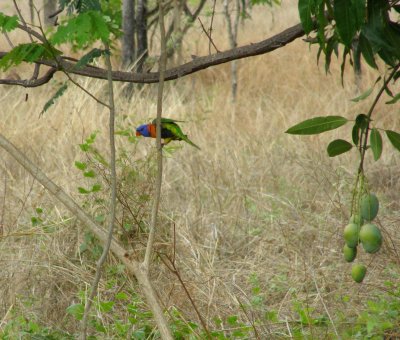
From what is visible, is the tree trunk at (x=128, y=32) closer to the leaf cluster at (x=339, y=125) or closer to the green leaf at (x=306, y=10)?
the leaf cluster at (x=339, y=125)

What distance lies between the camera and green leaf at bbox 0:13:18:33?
1.80m

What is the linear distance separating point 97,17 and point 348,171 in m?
3.05

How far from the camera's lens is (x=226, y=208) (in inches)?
172

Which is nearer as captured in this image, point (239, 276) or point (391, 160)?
point (239, 276)

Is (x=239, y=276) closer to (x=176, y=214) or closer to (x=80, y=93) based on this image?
(x=176, y=214)

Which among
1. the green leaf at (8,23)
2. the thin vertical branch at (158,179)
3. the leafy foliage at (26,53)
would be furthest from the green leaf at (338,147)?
the green leaf at (8,23)

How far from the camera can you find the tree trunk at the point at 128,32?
7117 millimetres

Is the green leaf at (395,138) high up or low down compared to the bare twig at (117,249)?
up

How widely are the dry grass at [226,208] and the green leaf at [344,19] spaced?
1.22 metres

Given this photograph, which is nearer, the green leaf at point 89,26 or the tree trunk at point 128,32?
the green leaf at point 89,26

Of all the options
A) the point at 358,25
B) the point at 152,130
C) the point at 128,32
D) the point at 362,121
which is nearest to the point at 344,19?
the point at 358,25

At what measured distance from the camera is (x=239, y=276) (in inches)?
141

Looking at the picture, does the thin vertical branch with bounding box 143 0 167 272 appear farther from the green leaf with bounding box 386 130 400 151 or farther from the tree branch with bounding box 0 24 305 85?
the green leaf with bounding box 386 130 400 151

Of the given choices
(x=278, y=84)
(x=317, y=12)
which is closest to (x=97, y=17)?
(x=317, y=12)
